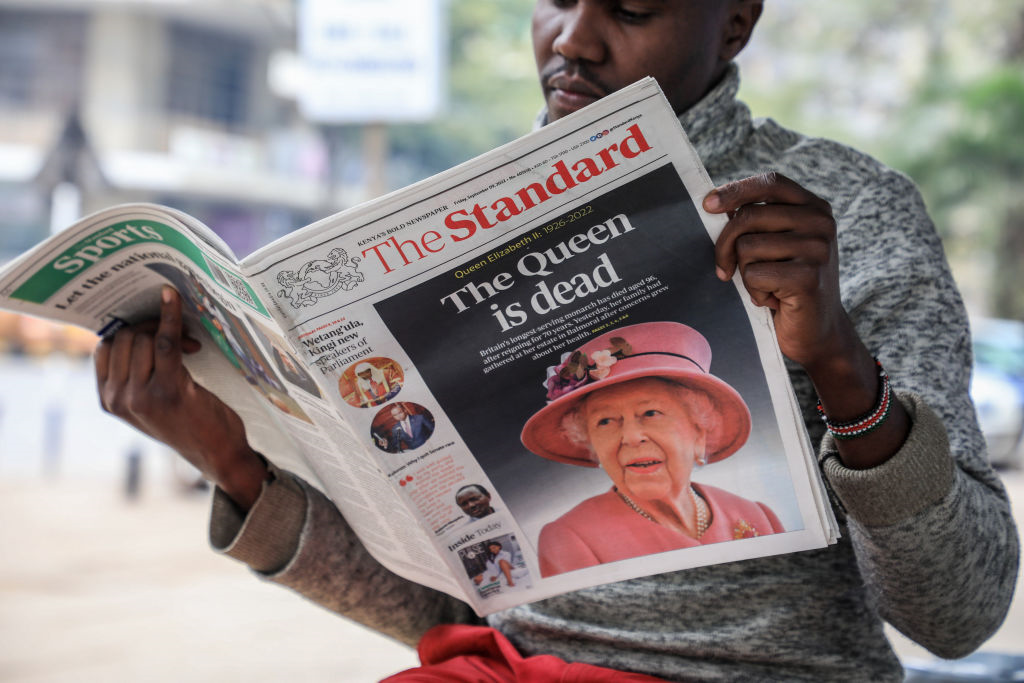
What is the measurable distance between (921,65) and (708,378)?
8.13 metres

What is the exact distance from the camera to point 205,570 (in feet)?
9.77

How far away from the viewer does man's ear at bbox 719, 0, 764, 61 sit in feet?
2.67

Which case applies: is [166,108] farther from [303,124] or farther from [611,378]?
[611,378]

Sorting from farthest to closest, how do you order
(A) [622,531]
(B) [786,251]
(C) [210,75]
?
(C) [210,75]
(A) [622,531]
(B) [786,251]

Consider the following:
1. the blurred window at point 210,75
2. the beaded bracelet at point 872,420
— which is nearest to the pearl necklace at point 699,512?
the beaded bracelet at point 872,420

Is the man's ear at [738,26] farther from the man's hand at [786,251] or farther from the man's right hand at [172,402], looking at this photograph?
the man's right hand at [172,402]

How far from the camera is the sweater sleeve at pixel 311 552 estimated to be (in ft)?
2.64

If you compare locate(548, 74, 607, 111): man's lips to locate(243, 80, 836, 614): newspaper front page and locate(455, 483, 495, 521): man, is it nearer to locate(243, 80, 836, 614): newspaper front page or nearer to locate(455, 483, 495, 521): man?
locate(243, 80, 836, 614): newspaper front page

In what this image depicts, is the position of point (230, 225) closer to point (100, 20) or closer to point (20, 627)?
point (100, 20)

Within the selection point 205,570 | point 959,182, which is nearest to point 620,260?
point 205,570

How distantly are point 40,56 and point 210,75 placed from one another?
1.33 metres

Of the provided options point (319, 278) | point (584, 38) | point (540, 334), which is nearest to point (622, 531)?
point (540, 334)

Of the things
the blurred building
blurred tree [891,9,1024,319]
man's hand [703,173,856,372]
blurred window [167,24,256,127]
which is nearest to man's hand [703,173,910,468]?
man's hand [703,173,856,372]

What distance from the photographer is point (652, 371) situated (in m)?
0.62
